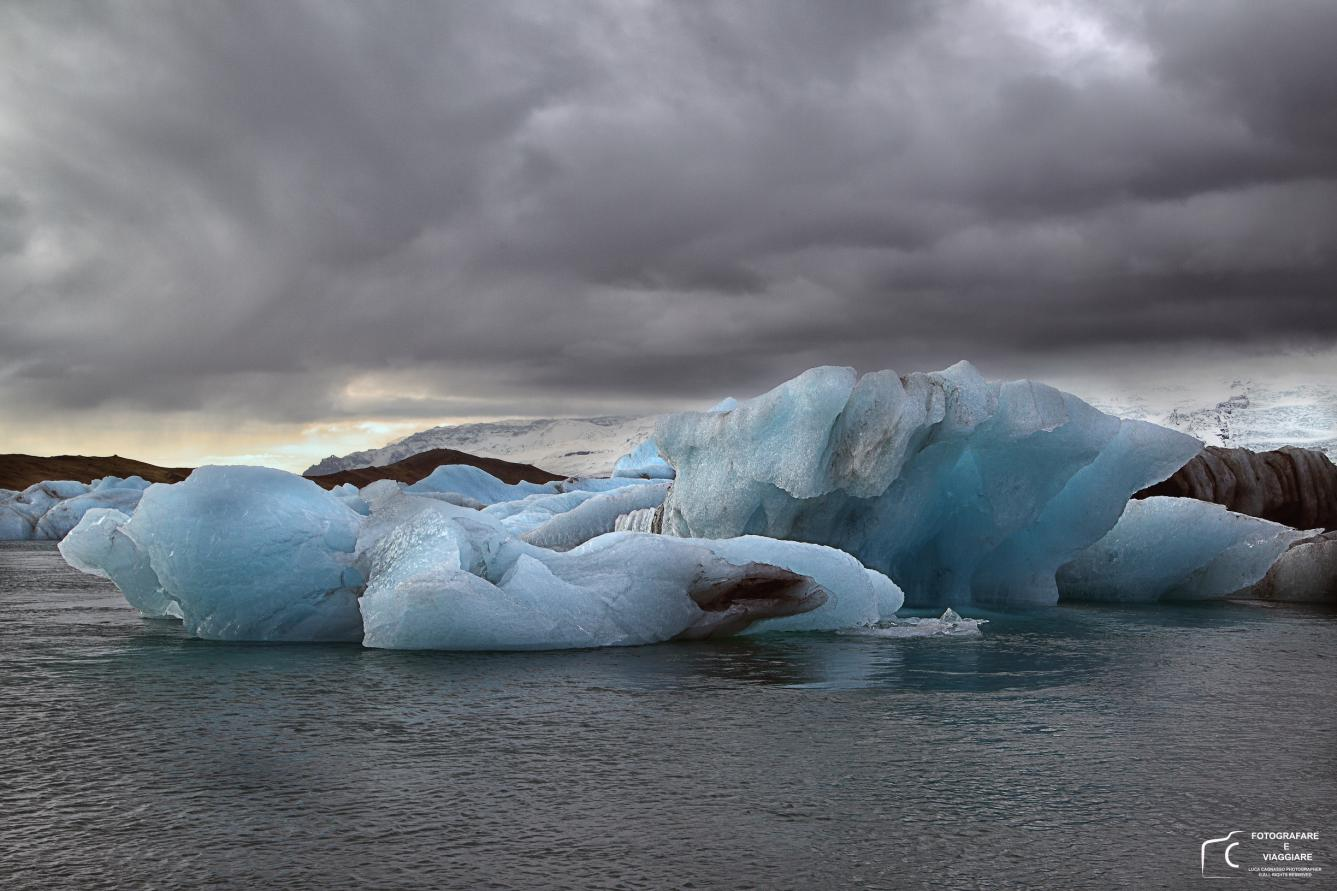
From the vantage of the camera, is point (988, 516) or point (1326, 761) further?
point (988, 516)

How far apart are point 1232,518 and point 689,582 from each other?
8.56 m

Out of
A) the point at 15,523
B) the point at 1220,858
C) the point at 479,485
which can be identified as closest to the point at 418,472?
the point at 15,523

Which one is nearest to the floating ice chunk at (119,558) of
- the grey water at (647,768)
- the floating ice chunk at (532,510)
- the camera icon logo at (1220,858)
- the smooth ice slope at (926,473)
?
the grey water at (647,768)

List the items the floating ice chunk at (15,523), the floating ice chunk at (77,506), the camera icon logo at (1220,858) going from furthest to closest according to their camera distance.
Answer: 1. the floating ice chunk at (15,523)
2. the floating ice chunk at (77,506)
3. the camera icon logo at (1220,858)

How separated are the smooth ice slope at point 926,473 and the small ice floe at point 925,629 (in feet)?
6.34

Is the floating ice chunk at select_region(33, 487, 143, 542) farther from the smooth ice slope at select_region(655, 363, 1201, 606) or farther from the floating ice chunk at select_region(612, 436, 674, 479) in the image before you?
the smooth ice slope at select_region(655, 363, 1201, 606)

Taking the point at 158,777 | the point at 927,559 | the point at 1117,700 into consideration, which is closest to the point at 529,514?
the point at 927,559

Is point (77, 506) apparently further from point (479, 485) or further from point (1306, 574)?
point (1306, 574)

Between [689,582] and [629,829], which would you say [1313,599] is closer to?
[689,582]

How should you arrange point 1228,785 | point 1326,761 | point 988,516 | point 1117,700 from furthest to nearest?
point 988,516
point 1117,700
point 1326,761
point 1228,785

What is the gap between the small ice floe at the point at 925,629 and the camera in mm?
9633

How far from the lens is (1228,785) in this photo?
4359 mm

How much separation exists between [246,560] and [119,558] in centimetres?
220

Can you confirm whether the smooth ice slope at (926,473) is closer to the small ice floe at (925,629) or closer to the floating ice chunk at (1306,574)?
the small ice floe at (925,629)
